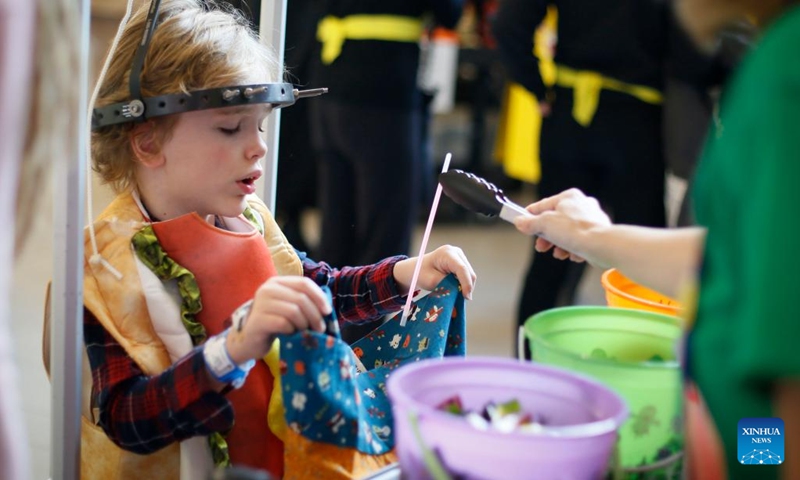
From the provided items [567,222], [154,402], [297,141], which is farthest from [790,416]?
[297,141]

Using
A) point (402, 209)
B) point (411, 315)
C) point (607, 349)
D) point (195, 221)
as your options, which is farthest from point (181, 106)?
point (402, 209)

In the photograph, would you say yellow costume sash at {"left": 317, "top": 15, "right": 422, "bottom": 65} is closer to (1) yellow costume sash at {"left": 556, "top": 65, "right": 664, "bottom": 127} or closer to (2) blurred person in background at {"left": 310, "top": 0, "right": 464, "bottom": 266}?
(2) blurred person in background at {"left": 310, "top": 0, "right": 464, "bottom": 266}

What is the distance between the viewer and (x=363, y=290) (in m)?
1.39

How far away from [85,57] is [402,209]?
1581 mm

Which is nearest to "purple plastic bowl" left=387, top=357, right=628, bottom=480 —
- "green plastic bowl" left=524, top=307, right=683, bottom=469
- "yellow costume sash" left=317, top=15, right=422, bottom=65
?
"green plastic bowl" left=524, top=307, right=683, bottom=469

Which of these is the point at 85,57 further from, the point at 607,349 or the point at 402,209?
the point at 402,209

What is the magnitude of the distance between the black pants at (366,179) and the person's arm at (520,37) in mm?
301

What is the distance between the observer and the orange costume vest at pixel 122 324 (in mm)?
1091

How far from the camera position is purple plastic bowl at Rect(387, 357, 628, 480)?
2.30 ft

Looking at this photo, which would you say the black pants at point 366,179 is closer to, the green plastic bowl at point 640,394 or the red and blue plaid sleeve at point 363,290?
the red and blue plaid sleeve at point 363,290

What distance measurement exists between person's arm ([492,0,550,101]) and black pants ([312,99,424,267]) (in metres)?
0.30

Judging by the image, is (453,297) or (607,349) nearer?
Answer: (607,349)

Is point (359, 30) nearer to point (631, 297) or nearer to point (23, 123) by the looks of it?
point (631, 297)

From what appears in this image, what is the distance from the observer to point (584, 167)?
94.3 inches
